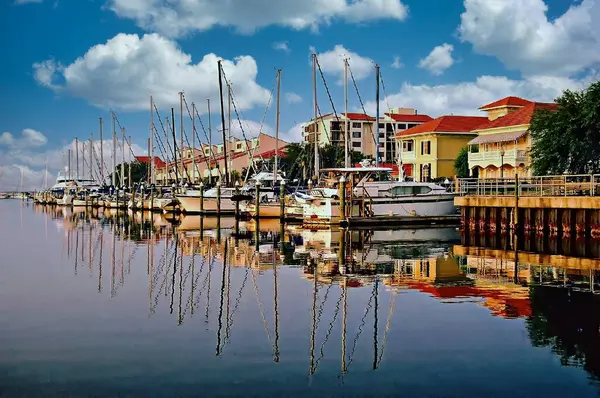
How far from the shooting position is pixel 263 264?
31.4 metres

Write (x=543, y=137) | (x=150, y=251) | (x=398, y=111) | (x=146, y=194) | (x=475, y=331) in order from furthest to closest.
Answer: (x=398, y=111), (x=146, y=194), (x=543, y=137), (x=150, y=251), (x=475, y=331)

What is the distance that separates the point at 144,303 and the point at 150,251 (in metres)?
17.1

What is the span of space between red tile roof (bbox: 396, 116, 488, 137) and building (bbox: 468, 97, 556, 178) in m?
8.72

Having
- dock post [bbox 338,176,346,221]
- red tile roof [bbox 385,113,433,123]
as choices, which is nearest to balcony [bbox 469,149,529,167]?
dock post [bbox 338,176,346,221]

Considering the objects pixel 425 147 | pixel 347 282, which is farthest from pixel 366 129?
pixel 347 282

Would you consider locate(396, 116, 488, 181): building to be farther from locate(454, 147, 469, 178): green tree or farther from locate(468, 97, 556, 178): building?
locate(468, 97, 556, 178): building

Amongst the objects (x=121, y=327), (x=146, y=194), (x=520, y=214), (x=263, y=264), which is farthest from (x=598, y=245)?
(x=146, y=194)

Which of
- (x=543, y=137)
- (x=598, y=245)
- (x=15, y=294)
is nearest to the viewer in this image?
(x=15, y=294)

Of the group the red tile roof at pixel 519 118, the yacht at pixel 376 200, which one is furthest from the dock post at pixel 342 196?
the red tile roof at pixel 519 118

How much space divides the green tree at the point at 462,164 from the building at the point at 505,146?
3.40m

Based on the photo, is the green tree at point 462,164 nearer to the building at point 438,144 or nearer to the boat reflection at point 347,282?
the building at point 438,144

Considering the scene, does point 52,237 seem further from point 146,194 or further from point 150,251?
point 146,194

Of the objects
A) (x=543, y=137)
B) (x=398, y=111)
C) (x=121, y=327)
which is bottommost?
(x=121, y=327)

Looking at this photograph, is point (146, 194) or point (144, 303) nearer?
point (144, 303)
